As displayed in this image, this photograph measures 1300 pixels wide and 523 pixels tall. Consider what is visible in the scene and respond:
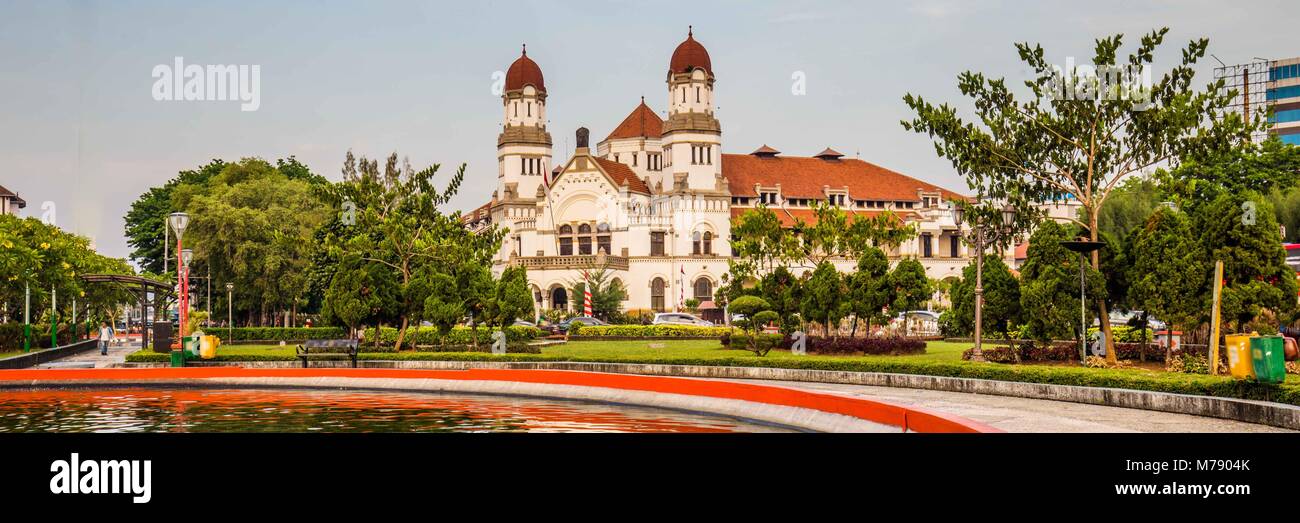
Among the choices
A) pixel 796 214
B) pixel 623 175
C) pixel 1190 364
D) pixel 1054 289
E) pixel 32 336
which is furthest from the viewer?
pixel 623 175

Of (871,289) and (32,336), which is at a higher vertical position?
(871,289)

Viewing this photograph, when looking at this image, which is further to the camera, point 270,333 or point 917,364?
point 270,333

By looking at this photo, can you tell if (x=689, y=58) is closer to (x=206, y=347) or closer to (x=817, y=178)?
(x=817, y=178)

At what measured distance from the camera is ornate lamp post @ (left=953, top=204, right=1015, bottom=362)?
27908 millimetres

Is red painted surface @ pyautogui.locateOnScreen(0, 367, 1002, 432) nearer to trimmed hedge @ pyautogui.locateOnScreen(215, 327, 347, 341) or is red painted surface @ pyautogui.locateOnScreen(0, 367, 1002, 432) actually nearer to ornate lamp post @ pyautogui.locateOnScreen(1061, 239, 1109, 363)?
ornate lamp post @ pyautogui.locateOnScreen(1061, 239, 1109, 363)

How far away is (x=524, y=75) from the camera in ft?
293

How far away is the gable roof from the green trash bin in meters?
69.8

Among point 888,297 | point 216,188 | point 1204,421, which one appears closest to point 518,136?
point 216,188

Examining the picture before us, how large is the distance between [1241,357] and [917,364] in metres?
9.08

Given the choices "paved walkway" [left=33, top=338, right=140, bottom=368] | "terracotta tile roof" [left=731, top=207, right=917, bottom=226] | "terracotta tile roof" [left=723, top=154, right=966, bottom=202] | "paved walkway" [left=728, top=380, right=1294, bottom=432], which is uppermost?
"terracotta tile roof" [left=723, top=154, right=966, bottom=202]

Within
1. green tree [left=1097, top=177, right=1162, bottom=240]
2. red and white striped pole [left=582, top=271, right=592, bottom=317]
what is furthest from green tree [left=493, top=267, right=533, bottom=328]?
green tree [left=1097, top=177, right=1162, bottom=240]

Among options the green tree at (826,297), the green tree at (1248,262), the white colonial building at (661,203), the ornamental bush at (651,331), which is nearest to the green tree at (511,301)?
the green tree at (826,297)

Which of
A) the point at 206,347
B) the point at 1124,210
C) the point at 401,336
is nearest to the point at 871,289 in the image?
the point at 401,336
